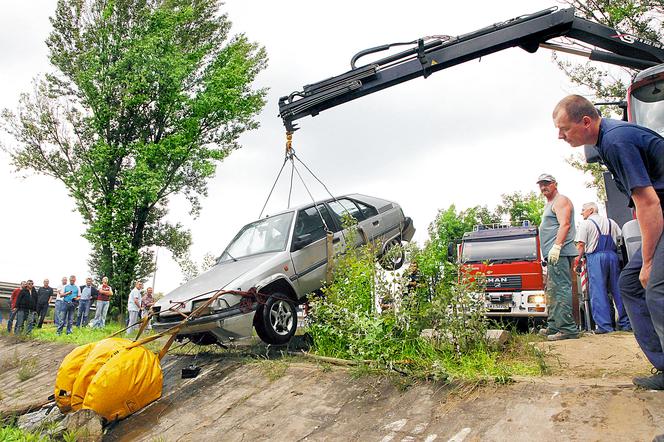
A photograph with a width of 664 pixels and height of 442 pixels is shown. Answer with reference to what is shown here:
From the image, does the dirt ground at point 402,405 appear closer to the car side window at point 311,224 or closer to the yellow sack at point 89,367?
the yellow sack at point 89,367

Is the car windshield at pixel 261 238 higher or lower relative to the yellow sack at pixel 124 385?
higher

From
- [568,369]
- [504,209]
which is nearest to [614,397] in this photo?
[568,369]

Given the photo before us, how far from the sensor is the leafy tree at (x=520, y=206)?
4109 cm

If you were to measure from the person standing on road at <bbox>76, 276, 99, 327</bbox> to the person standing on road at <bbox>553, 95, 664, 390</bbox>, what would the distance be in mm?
15194

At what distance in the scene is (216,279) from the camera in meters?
6.44

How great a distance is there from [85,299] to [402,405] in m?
14.0

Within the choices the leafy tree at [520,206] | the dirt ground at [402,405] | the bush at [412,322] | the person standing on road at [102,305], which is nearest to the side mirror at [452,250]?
the dirt ground at [402,405]

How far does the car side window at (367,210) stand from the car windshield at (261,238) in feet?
4.42

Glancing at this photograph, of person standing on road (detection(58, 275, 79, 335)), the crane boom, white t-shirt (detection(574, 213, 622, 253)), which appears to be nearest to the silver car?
the crane boom

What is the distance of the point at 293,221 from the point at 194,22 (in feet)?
59.3

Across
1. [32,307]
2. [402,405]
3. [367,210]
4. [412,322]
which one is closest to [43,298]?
[32,307]

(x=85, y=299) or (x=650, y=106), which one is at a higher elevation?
(x=650, y=106)

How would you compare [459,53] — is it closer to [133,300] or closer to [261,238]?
[261,238]

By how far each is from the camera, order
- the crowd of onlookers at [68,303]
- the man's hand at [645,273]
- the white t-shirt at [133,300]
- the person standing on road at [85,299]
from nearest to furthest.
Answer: the man's hand at [645,273] → the white t-shirt at [133,300] → the crowd of onlookers at [68,303] → the person standing on road at [85,299]
